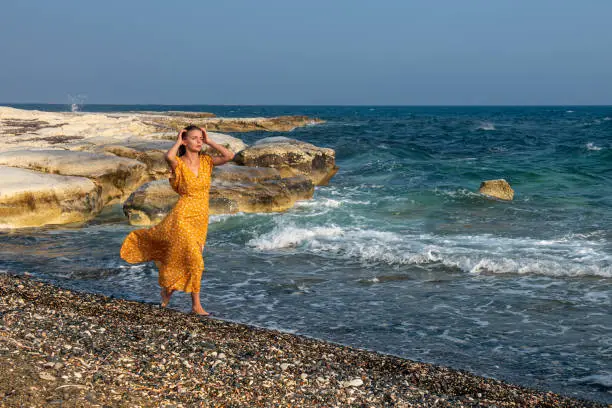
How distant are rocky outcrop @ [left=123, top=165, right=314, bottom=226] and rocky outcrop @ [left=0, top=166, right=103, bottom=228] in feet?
3.40

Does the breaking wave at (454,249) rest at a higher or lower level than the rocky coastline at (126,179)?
lower

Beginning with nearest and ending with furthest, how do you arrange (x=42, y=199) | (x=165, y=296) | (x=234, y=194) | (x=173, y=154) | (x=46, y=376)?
1. (x=46, y=376)
2. (x=173, y=154)
3. (x=165, y=296)
4. (x=42, y=199)
5. (x=234, y=194)

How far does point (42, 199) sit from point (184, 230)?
7.79 metres

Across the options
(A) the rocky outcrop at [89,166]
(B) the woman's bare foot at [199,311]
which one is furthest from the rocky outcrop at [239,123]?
(B) the woman's bare foot at [199,311]

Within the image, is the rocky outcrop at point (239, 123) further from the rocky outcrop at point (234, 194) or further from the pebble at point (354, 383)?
the pebble at point (354, 383)

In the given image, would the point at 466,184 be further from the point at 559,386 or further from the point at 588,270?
the point at 559,386

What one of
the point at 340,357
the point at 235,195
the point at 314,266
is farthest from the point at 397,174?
the point at 340,357

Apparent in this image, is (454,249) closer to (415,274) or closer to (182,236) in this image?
(415,274)

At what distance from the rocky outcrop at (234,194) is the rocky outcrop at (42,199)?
1035 millimetres

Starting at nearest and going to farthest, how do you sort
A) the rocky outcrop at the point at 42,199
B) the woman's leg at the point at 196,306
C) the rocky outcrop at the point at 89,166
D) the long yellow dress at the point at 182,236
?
the long yellow dress at the point at 182,236
the woman's leg at the point at 196,306
the rocky outcrop at the point at 42,199
the rocky outcrop at the point at 89,166

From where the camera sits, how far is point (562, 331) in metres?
7.57

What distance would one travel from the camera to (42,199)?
13.7 meters

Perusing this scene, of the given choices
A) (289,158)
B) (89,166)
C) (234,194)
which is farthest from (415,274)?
(289,158)

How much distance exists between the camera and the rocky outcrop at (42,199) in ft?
43.5
